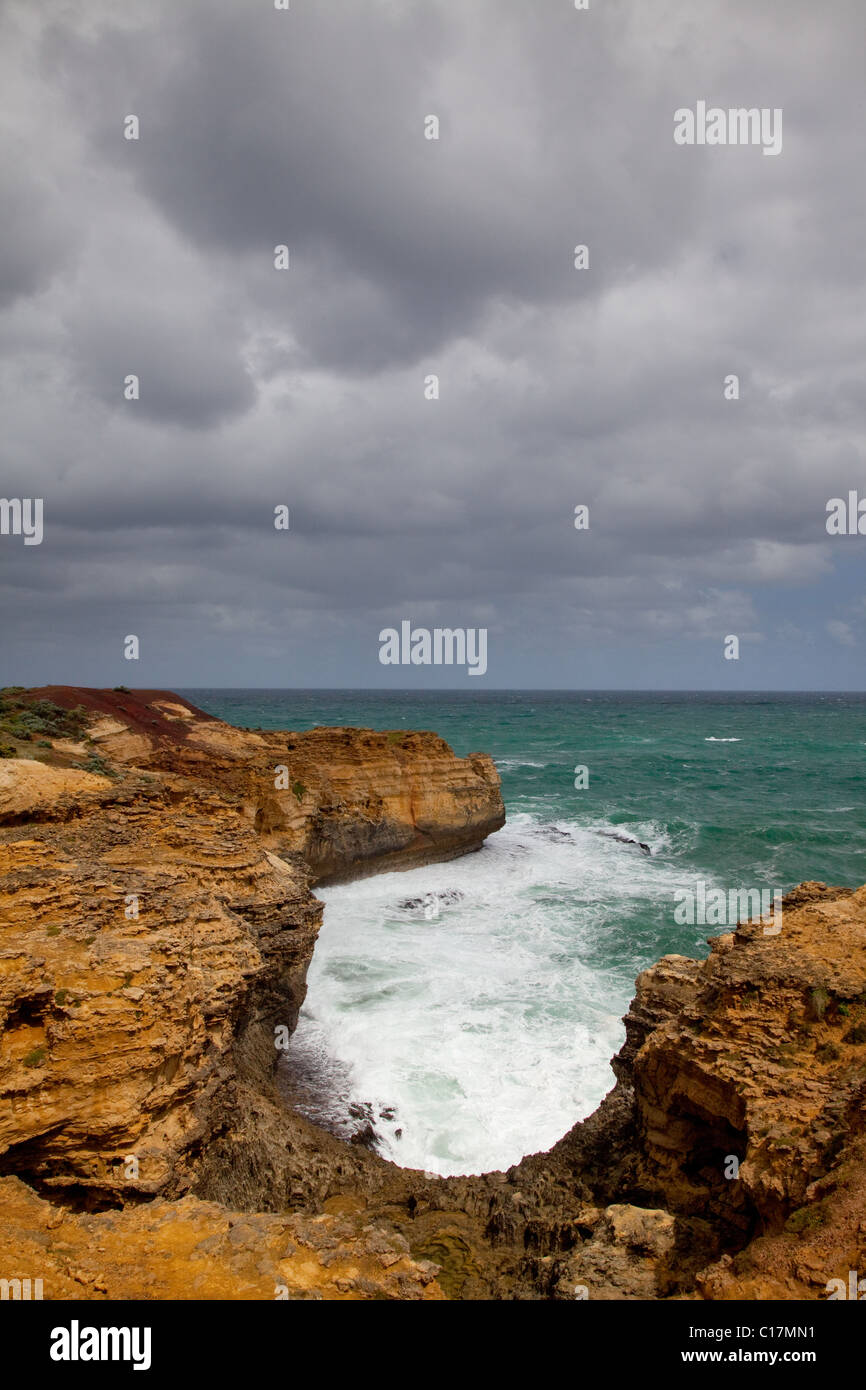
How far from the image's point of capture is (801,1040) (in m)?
7.70

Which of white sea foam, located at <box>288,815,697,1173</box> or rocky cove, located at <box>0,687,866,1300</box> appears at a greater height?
rocky cove, located at <box>0,687,866,1300</box>

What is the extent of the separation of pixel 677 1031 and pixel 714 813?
35.2 metres

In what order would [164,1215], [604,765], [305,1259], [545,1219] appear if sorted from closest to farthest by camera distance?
1. [305,1259]
2. [164,1215]
3. [545,1219]
4. [604,765]

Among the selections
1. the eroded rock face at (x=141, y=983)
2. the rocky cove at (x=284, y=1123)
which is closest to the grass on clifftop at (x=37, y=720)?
the eroded rock face at (x=141, y=983)

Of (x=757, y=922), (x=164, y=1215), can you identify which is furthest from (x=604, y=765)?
(x=164, y=1215)

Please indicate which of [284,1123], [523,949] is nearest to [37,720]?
[523,949]

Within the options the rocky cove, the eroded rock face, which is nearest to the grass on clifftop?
the eroded rock face

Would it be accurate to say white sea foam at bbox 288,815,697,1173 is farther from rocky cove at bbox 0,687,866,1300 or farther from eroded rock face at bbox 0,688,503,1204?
eroded rock face at bbox 0,688,503,1204

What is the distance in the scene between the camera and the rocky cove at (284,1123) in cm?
601

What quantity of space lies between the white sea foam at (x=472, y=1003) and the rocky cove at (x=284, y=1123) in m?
2.10

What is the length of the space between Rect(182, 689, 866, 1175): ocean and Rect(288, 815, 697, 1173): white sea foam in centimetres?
5

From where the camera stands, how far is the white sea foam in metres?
12.5
